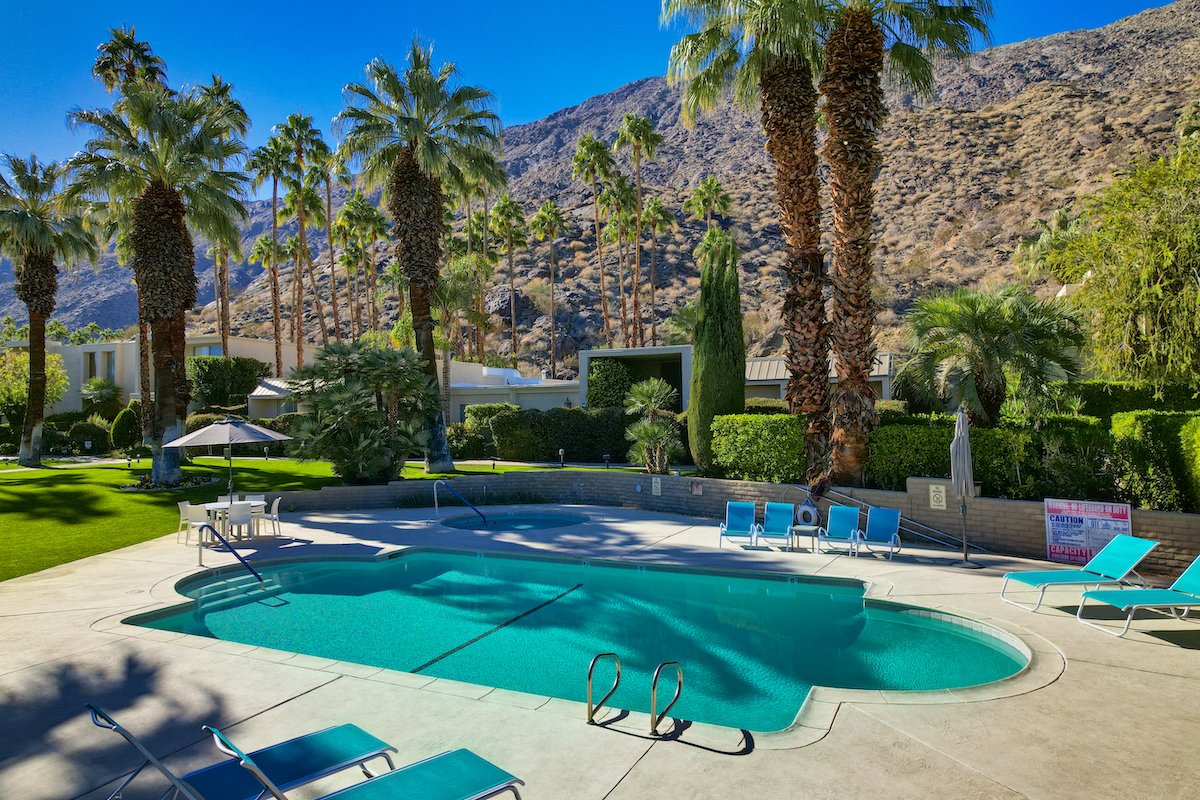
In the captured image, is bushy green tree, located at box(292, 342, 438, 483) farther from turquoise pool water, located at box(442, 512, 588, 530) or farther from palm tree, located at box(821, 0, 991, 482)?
palm tree, located at box(821, 0, 991, 482)

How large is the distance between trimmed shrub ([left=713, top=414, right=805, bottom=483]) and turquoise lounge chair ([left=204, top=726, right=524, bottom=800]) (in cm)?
1220

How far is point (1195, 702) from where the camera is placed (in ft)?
17.1

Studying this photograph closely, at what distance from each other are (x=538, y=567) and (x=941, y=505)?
23.9 feet

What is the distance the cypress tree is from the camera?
58.7ft

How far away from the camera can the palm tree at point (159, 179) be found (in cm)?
1933

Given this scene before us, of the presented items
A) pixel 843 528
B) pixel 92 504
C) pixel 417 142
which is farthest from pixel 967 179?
pixel 92 504

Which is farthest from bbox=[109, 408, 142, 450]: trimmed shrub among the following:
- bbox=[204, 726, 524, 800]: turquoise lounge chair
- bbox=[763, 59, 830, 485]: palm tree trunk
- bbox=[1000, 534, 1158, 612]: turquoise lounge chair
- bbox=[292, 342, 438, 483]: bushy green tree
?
bbox=[1000, 534, 1158, 612]: turquoise lounge chair

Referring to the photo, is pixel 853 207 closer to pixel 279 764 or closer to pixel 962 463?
pixel 962 463

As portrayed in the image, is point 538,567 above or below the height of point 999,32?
below

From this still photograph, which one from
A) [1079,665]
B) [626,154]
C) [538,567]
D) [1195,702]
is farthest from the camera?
[626,154]

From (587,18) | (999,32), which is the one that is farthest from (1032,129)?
(999,32)

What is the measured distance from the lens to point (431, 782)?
3.51 m

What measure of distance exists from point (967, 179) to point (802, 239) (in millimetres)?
64032

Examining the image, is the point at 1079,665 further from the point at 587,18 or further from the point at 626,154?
the point at 626,154
